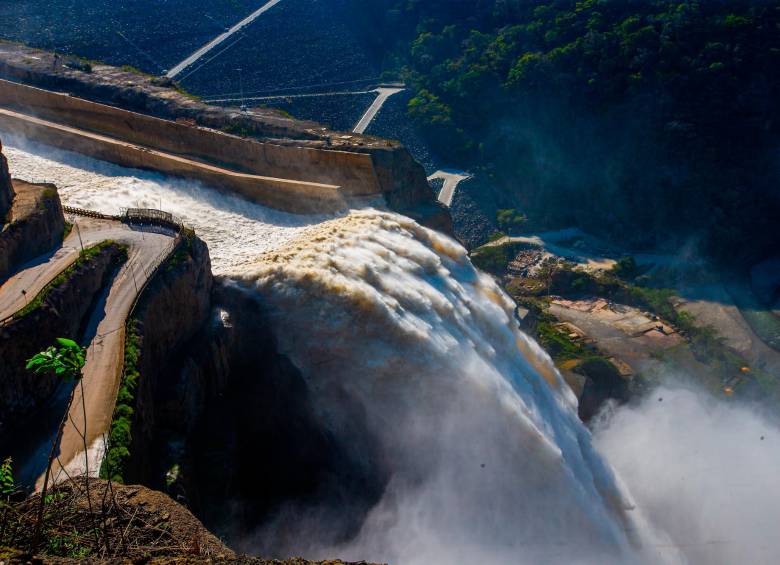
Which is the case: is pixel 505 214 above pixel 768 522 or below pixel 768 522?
above

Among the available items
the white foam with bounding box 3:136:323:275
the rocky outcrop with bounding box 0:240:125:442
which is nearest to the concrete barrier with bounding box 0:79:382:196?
the white foam with bounding box 3:136:323:275

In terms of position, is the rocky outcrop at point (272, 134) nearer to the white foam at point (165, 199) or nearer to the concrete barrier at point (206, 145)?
the concrete barrier at point (206, 145)

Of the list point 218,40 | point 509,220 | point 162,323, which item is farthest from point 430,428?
point 218,40

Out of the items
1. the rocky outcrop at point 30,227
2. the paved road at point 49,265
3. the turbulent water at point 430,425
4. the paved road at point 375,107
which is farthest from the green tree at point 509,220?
Answer: the rocky outcrop at point 30,227

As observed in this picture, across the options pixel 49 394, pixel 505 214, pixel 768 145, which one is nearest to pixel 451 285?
pixel 49 394

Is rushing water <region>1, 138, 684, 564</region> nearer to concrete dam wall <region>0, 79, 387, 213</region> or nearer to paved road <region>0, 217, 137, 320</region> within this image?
paved road <region>0, 217, 137, 320</region>

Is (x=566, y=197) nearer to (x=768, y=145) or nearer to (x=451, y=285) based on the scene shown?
(x=768, y=145)
